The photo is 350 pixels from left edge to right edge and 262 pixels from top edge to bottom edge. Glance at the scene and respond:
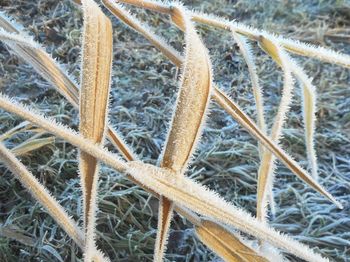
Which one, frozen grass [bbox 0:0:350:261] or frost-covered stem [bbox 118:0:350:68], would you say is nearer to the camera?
frost-covered stem [bbox 118:0:350:68]

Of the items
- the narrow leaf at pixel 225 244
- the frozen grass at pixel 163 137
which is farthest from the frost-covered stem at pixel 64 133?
the frozen grass at pixel 163 137

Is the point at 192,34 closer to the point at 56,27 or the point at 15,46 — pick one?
the point at 15,46

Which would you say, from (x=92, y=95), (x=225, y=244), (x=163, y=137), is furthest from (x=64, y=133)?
(x=163, y=137)

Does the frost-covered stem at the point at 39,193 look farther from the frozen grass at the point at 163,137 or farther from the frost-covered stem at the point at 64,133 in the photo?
the frozen grass at the point at 163,137

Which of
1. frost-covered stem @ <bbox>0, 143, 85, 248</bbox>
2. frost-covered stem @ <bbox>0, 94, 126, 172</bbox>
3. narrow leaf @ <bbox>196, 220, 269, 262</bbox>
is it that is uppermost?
frost-covered stem @ <bbox>0, 94, 126, 172</bbox>

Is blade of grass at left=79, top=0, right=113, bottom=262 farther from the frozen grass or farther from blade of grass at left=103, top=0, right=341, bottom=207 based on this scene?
the frozen grass

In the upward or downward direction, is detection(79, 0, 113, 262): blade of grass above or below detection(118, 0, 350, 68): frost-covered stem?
below

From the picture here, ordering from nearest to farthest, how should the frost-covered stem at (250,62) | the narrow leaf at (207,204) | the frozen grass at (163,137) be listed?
the narrow leaf at (207,204)
the frost-covered stem at (250,62)
the frozen grass at (163,137)

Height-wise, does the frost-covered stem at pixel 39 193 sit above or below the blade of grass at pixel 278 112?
below

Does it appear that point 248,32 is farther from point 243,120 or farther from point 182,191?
point 182,191

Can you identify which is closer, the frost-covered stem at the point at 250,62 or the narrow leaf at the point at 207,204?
the narrow leaf at the point at 207,204

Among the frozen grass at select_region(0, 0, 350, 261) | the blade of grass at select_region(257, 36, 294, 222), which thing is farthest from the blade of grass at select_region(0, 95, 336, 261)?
the frozen grass at select_region(0, 0, 350, 261)
